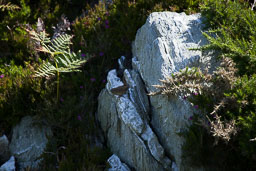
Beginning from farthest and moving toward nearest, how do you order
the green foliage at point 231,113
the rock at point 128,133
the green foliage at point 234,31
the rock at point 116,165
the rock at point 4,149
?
the rock at point 4,149 → the rock at point 116,165 → the rock at point 128,133 → the green foliage at point 234,31 → the green foliage at point 231,113

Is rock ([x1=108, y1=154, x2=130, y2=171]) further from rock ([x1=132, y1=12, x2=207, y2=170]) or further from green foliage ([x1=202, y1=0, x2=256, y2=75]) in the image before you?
green foliage ([x1=202, y1=0, x2=256, y2=75])

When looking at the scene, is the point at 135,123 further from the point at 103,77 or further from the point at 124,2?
the point at 124,2

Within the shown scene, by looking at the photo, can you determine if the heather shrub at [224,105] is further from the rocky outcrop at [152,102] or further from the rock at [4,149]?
the rock at [4,149]

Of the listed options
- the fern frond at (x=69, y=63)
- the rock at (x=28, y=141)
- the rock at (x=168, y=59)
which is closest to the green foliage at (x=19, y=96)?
the rock at (x=28, y=141)

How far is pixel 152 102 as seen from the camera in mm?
4098

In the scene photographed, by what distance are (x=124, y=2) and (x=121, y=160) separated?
3220mm

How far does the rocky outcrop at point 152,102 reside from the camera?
12.4 ft

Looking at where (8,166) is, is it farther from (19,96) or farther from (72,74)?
(72,74)

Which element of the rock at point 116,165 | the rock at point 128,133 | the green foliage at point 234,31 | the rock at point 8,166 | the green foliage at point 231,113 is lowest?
the rock at point 8,166

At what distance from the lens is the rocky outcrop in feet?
12.4

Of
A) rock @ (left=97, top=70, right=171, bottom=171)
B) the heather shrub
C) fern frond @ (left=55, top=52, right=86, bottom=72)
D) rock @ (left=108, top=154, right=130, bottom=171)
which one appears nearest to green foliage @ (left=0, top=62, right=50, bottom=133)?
fern frond @ (left=55, top=52, right=86, bottom=72)

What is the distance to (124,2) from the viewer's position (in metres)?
5.89

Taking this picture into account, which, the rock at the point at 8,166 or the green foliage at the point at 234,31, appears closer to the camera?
the green foliage at the point at 234,31

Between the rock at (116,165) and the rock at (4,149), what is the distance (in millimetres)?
1860
